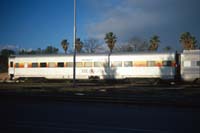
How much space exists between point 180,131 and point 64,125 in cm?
370

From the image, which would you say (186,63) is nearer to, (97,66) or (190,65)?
(190,65)

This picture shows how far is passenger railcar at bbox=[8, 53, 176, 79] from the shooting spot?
26.7 metres

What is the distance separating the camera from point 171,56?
86.4 ft

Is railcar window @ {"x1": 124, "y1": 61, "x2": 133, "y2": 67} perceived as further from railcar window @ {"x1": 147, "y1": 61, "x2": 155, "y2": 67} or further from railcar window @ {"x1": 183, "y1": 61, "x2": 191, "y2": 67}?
→ railcar window @ {"x1": 183, "y1": 61, "x2": 191, "y2": 67}

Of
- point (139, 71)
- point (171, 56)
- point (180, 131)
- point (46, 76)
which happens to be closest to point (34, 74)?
point (46, 76)

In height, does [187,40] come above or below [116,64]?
above

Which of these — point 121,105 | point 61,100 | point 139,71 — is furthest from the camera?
point 139,71

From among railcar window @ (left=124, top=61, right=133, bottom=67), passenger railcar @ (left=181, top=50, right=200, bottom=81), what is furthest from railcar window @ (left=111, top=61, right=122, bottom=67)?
passenger railcar @ (left=181, top=50, right=200, bottom=81)

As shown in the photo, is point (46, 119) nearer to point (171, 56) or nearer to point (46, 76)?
point (171, 56)

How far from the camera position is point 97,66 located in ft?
94.9

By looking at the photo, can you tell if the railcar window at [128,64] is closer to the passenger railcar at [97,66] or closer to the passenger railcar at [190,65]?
the passenger railcar at [97,66]

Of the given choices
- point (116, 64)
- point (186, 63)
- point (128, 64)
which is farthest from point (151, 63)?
point (116, 64)

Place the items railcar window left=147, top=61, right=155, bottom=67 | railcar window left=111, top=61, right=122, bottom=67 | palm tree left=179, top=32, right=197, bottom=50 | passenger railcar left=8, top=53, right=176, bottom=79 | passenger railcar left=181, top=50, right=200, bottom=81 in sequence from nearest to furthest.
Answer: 1. passenger railcar left=181, top=50, right=200, bottom=81
2. passenger railcar left=8, top=53, right=176, bottom=79
3. railcar window left=147, top=61, right=155, bottom=67
4. railcar window left=111, top=61, right=122, bottom=67
5. palm tree left=179, top=32, right=197, bottom=50

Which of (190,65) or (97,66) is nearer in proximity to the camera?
(190,65)
